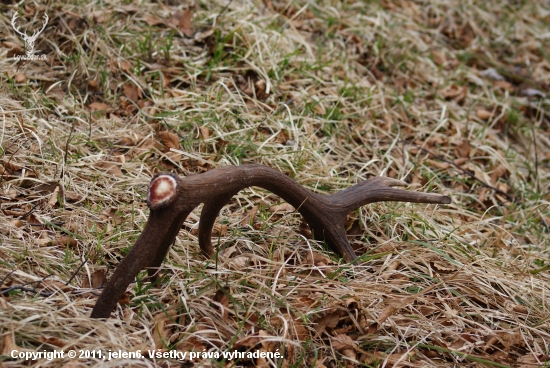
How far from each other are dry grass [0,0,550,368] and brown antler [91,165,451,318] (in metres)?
0.09

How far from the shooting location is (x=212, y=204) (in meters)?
1.87

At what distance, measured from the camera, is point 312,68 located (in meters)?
3.24

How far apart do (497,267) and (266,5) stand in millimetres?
2297

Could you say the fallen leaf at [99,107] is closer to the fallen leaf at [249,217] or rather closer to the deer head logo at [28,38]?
the deer head logo at [28,38]

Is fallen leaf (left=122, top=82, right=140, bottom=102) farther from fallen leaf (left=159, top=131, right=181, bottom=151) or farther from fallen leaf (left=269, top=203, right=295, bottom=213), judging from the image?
fallen leaf (left=269, top=203, right=295, bottom=213)

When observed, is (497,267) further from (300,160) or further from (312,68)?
(312,68)

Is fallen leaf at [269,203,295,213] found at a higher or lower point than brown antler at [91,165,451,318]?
lower

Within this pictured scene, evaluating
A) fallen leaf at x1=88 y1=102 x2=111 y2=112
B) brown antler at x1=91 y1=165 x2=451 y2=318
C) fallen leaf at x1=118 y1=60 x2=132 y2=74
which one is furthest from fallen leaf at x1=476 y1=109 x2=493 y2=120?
fallen leaf at x1=88 y1=102 x2=111 y2=112

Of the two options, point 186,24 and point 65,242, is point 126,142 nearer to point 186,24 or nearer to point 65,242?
point 65,242

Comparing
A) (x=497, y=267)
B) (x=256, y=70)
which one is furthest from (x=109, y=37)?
(x=497, y=267)

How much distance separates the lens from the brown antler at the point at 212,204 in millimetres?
1624

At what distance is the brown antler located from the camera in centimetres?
162

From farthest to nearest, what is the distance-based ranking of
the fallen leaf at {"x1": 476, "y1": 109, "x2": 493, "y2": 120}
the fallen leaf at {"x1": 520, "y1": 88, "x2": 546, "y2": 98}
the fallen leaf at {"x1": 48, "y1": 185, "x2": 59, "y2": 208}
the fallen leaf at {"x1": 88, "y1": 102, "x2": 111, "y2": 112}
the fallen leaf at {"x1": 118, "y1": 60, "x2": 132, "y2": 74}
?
the fallen leaf at {"x1": 520, "y1": 88, "x2": 546, "y2": 98}
the fallen leaf at {"x1": 476, "y1": 109, "x2": 493, "y2": 120}
the fallen leaf at {"x1": 118, "y1": 60, "x2": 132, "y2": 74}
the fallen leaf at {"x1": 88, "y1": 102, "x2": 111, "y2": 112}
the fallen leaf at {"x1": 48, "y1": 185, "x2": 59, "y2": 208}

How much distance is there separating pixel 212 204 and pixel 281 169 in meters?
0.84
